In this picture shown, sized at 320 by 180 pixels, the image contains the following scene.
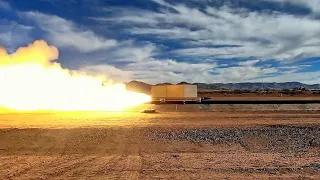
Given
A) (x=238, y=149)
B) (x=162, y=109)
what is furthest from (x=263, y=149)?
(x=162, y=109)

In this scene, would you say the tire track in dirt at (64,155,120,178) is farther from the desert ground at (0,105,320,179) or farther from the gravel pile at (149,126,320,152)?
the gravel pile at (149,126,320,152)

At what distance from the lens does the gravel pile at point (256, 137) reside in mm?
20370

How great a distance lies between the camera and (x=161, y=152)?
62.2 ft

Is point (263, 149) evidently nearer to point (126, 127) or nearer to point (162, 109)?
point (126, 127)

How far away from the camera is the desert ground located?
13227mm

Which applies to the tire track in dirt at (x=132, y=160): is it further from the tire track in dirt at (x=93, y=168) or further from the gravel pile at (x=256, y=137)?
the gravel pile at (x=256, y=137)

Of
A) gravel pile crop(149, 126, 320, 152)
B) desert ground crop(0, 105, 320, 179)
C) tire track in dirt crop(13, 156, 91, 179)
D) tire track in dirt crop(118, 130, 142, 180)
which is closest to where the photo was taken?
tire track in dirt crop(118, 130, 142, 180)

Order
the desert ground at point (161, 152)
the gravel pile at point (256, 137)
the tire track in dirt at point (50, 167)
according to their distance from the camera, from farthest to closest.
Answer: the gravel pile at point (256, 137)
the desert ground at point (161, 152)
the tire track in dirt at point (50, 167)

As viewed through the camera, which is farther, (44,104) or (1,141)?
(44,104)

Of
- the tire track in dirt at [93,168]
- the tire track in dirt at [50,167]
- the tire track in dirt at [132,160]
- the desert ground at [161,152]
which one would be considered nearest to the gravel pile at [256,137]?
the desert ground at [161,152]

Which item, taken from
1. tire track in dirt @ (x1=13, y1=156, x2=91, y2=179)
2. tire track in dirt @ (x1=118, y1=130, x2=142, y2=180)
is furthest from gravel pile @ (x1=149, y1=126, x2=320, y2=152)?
tire track in dirt @ (x1=13, y1=156, x2=91, y2=179)

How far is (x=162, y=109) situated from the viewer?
138 feet

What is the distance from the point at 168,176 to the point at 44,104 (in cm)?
3567

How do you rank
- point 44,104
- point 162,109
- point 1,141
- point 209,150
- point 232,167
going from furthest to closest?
point 44,104, point 162,109, point 1,141, point 209,150, point 232,167
